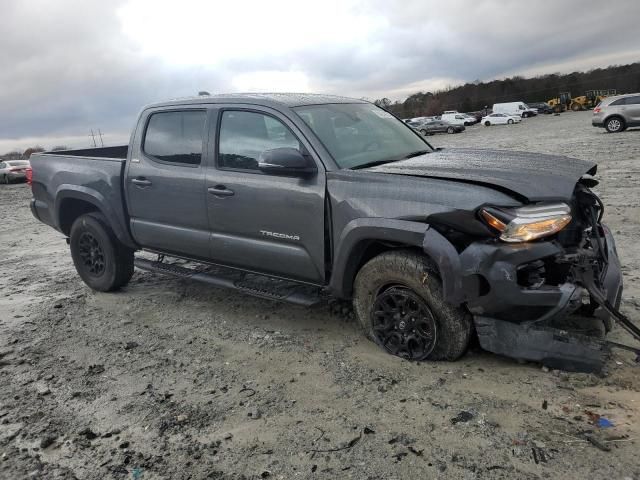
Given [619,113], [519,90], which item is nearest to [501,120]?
[619,113]

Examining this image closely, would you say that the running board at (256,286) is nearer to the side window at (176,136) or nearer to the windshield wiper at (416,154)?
the side window at (176,136)

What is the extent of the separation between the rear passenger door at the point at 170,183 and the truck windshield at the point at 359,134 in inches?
42.4

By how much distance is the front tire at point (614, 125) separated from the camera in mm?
21812

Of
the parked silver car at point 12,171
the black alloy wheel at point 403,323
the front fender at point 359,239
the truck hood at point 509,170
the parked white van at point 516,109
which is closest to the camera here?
the truck hood at point 509,170

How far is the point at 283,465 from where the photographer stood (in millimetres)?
2729

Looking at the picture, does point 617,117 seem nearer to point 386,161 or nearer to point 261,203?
point 386,161

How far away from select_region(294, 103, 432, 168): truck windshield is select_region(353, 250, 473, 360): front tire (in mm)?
870

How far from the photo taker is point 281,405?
330 centimetres

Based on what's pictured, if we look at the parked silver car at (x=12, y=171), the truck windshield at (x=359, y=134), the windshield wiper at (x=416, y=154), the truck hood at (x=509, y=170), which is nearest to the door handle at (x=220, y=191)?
the truck windshield at (x=359, y=134)

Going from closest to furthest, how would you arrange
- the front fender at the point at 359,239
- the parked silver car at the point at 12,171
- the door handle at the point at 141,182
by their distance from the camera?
the front fender at the point at 359,239, the door handle at the point at 141,182, the parked silver car at the point at 12,171

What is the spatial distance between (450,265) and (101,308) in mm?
3696

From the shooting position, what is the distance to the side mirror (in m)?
3.79

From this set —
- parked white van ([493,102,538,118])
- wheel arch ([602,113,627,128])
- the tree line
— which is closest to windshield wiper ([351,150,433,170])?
wheel arch ([602,113,627,128])

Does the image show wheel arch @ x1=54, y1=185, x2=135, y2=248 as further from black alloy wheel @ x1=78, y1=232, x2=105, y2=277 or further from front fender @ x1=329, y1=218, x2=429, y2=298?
front fender @ x1=329, y1=218, x2=429, y2=298
